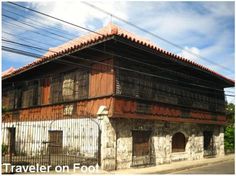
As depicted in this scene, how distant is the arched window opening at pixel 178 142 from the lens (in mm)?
16219

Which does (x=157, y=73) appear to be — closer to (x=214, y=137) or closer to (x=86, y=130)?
(x=86, y=130)

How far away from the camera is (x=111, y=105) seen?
40.4 ft

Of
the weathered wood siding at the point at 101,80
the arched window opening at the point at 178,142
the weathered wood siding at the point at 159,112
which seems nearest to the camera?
the weathered wood siding at the point at 159,112

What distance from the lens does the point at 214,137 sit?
65.1ft

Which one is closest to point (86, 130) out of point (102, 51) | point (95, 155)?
point (95, 155)

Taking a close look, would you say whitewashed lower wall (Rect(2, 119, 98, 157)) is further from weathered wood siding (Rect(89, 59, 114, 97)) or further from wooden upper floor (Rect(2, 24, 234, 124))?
weathered wood siding (Rect(89, 59, 114, 97))

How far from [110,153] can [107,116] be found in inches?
58.8

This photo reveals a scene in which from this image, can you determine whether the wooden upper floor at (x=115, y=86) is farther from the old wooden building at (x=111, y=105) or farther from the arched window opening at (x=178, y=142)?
the arched window opening at (x=178, y=142)

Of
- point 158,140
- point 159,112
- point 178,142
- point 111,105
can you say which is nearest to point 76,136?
point 111,105

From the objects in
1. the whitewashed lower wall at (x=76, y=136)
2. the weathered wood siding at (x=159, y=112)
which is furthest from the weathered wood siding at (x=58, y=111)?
the weathered wood siding at (x=159, y=112)

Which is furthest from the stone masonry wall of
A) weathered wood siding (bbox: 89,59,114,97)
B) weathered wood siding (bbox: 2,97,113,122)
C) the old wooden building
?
weathered wood siding (bbox: 89,59,114,97)

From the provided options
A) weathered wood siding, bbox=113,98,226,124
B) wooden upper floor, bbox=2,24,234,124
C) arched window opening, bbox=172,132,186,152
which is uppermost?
wooden upper floor, bbox=2,24,234,124

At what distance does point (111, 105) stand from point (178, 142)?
608cm

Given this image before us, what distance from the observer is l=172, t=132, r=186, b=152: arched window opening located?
1622 cm
